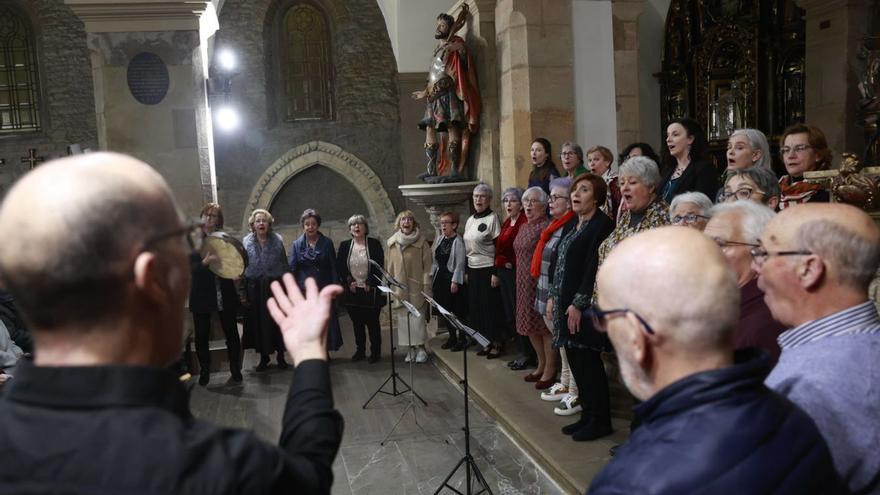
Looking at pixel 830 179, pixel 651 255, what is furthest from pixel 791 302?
pixel 830 179

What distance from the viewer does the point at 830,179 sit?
3629 millimetres

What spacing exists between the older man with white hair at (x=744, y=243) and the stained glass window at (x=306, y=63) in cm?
1156

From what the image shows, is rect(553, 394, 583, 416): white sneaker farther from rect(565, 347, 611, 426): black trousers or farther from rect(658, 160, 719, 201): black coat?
rect(658, 160, 719, 201): black coat

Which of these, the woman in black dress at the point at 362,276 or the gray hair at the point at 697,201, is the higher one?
the gray hair at the point at 697,201

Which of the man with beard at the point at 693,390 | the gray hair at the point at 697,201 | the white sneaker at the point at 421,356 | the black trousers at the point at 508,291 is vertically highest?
the gray hair at the point at 697,201

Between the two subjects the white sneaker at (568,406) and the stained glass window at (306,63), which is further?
the stained glass window at (306,63)

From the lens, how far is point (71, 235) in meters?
0.96

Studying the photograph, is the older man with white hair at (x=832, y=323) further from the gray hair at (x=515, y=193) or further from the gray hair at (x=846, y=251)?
the gray hair at (x=515, y=193)

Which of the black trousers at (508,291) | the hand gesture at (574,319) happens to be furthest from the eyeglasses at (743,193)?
the black trousers at (508,291)

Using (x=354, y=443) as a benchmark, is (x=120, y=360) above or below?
above

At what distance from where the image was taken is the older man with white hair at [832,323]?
4.83 ft

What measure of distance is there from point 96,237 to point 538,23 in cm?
641

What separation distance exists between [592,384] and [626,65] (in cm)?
470

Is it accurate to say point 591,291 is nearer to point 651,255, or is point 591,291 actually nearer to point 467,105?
point 651,255
